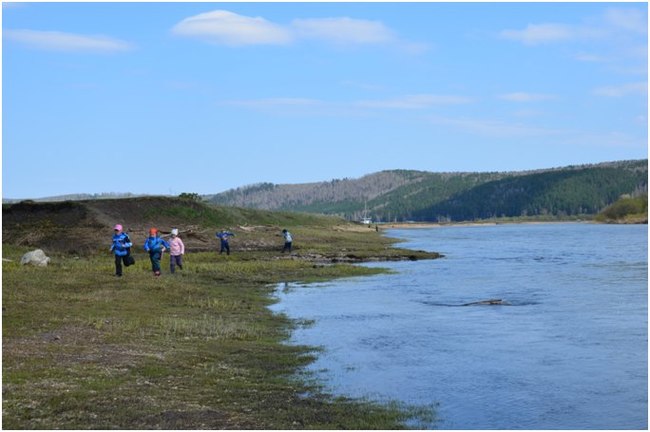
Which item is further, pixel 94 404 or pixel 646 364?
pixel 646 364

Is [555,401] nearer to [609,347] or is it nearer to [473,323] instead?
[609,347]

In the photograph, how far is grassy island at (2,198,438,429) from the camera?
14.1 m

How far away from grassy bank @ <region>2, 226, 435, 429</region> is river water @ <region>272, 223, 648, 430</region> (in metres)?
1.24

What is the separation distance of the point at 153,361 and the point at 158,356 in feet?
2.46

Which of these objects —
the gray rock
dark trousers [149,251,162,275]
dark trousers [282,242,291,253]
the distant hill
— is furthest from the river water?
the distant hill

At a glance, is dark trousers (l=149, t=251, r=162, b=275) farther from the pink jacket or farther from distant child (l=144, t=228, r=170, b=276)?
the pink jacket

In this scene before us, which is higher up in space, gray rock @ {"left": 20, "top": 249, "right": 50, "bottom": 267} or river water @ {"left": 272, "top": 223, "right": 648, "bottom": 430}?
gray rock @ {"left": 20, "top": 249, "right": 50, "bottom": 267}

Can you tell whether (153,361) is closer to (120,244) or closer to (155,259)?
(120,244)

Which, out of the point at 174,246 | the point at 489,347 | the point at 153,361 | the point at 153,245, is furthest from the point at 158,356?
the point at 174,246

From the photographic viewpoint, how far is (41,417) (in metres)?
13.4

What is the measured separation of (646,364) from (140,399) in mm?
11857

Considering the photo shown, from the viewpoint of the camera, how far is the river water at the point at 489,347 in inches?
633

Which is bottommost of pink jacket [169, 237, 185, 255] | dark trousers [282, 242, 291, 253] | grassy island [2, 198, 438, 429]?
grassy island [2, 198, 438, 429]

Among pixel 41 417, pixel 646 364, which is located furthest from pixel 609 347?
pixel 41 417
